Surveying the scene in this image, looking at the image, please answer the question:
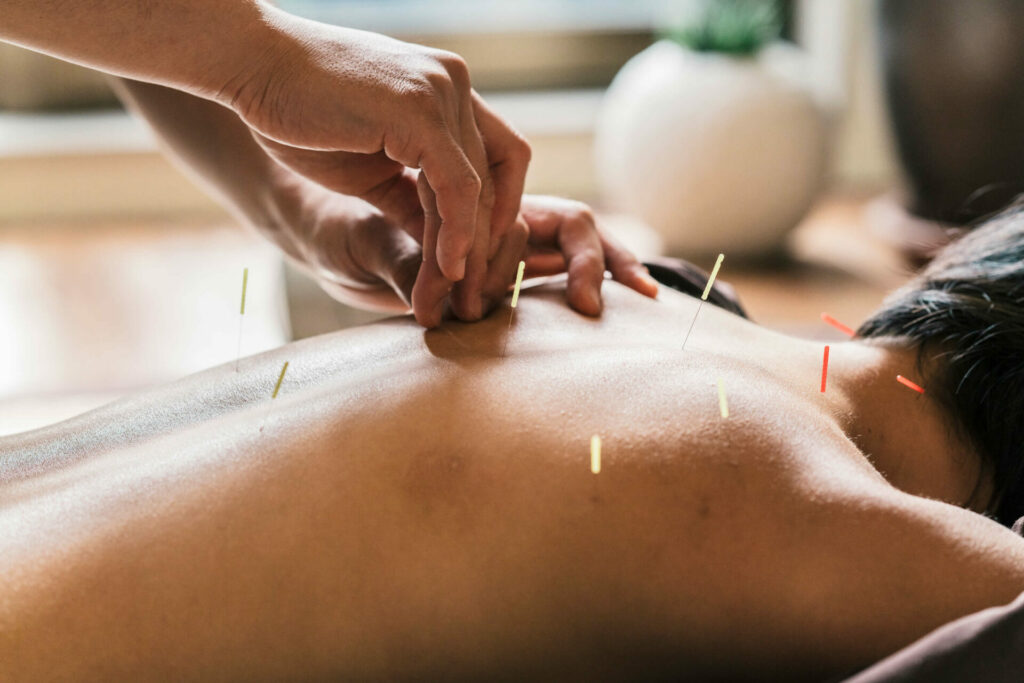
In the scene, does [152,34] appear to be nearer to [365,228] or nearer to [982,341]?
[365,228]

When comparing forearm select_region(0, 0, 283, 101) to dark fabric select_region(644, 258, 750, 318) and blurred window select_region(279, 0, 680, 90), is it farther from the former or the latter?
blurred window select_region(279, 0, 680, 90)

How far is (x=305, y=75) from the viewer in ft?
3.13

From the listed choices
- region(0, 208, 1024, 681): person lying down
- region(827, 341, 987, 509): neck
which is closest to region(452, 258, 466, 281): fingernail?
region(0, 208, 1024, 681): person lying down

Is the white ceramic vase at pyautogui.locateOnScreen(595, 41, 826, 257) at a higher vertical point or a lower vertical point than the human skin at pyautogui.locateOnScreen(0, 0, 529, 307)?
lower

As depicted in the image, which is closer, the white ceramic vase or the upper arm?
the upper arm

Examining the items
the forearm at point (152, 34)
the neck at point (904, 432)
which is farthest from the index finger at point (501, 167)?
the neck at point (904, 432)

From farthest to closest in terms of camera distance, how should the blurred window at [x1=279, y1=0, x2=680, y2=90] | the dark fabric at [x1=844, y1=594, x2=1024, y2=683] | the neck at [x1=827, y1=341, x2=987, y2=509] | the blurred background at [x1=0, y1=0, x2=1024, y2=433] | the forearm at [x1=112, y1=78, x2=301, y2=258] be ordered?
the blurred window at [x1=279, y1=0, x2=680, y2=90] < the blurred background at [x1=0, y1=0, x2=1024, y2=433] < the forearm at [x1=112, y1=78, x2=301, y2=258] < the neck at [x1=827, y1=341, x2=987, y2=509] < the dark fabric at [x1=844, y1=594, x2=1024, y2=683]

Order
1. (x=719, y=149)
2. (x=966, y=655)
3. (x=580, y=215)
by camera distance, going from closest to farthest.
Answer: (x=966, y=655) → (x=580, y=215) → (x=719, y=149)

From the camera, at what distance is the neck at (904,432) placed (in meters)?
1.05

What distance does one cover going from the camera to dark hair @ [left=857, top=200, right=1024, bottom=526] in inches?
41.8

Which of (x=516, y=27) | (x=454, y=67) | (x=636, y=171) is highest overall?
(x=454, y=67)

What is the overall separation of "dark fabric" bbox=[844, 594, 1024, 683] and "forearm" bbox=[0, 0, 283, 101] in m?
0.72

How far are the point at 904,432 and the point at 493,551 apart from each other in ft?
1.68

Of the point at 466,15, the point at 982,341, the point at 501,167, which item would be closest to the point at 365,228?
the point at 501,167
